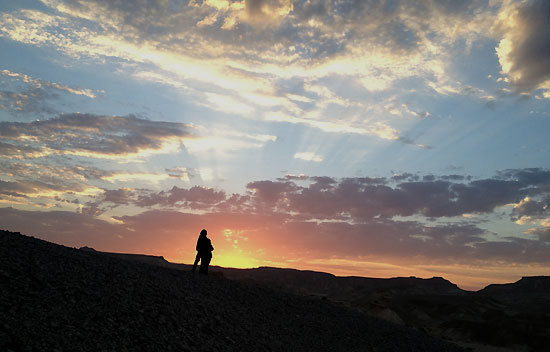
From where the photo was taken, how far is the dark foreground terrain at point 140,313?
12422 millimetres

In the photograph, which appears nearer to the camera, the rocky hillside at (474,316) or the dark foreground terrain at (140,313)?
the dark foreground terrain at (140,313)

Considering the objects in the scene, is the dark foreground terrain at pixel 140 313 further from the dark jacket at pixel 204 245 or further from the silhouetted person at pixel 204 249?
the dark jacket at pixel 204 245

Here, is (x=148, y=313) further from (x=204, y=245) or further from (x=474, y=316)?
(x=474, y=316)

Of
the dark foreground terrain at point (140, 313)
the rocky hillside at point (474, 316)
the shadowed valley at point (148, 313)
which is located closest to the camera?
the dark foreground terrain at point (140, 313)

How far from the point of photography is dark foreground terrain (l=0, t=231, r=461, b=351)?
12.4 meters

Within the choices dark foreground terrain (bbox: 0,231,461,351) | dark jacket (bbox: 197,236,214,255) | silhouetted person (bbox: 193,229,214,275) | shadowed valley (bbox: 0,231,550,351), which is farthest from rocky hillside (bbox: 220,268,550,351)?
dark jacket (bbox: 197,236,214,255)

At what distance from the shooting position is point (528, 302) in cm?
10944

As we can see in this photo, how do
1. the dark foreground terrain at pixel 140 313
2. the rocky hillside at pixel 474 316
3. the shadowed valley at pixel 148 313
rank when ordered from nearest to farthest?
1. the dark foreground terrain at pixel 140 313
2. the shadowed valley at pixel 148 313
3. the rocky hillside at pixel 474 316

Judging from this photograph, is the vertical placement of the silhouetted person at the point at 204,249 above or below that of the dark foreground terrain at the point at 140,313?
above

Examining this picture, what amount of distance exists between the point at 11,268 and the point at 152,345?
22.7ft

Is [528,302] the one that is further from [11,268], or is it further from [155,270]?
[11,268]

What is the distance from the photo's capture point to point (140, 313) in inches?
611

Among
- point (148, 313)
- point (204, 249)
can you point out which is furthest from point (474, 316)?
point (148, 313)

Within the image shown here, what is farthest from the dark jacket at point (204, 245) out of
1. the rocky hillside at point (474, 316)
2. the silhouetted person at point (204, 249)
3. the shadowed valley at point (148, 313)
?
the rocky hillside at point (474, 316)
